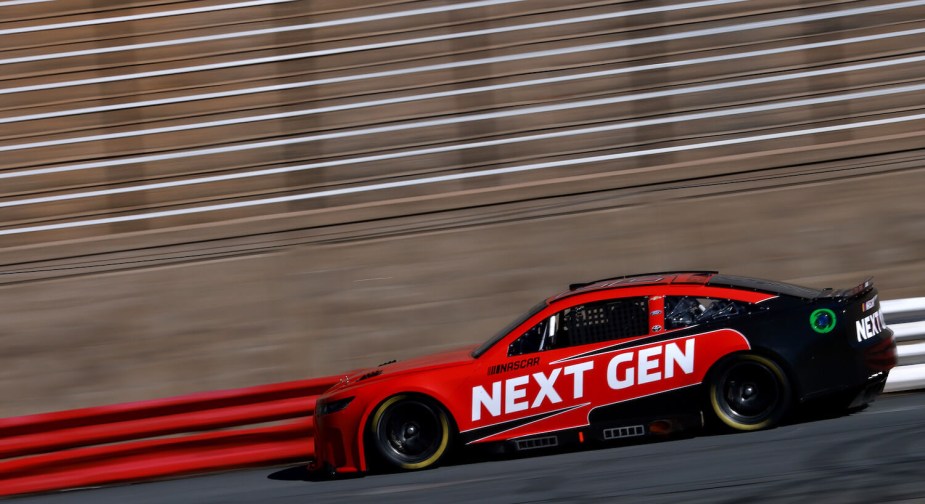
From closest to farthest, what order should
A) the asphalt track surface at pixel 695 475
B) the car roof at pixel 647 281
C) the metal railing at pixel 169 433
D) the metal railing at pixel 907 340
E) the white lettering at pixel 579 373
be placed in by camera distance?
the asphalt track surface at pixel 695 475 < the white lettering at pixel 579 373 < the car roof at pixel 647 281 < the metal railing at pixel 907 340 < the metal railing at pixel 169 433

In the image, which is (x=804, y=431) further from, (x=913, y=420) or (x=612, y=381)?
(x=612, y=381)

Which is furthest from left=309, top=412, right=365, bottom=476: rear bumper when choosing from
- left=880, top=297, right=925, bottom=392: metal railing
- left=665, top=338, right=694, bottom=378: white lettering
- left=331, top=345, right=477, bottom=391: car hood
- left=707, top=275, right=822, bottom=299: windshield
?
left=880, top=297, right=925, bottom=392: metal railing

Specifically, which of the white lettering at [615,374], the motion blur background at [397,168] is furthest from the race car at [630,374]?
the motion blur background at [397,168]

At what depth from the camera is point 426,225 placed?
12.2 metres

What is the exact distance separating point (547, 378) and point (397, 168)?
5.04 m

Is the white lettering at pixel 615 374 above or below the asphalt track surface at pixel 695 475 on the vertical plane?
above

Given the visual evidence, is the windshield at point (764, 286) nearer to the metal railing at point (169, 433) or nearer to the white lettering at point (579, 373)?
the white lettering at point (579, 373)

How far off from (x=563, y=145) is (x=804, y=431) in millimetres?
5352

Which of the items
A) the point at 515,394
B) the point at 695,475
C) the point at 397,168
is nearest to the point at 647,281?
the point at 515,394

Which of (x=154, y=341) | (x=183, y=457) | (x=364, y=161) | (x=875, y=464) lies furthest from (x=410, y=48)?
(x=875, y=464)

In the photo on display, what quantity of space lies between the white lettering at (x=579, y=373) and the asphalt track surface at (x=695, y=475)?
485 millimetres

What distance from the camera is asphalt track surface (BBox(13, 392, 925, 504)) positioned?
6.44 meters

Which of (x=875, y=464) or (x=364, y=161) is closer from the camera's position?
(x=875, y=464)

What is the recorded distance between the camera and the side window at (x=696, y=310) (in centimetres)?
796
